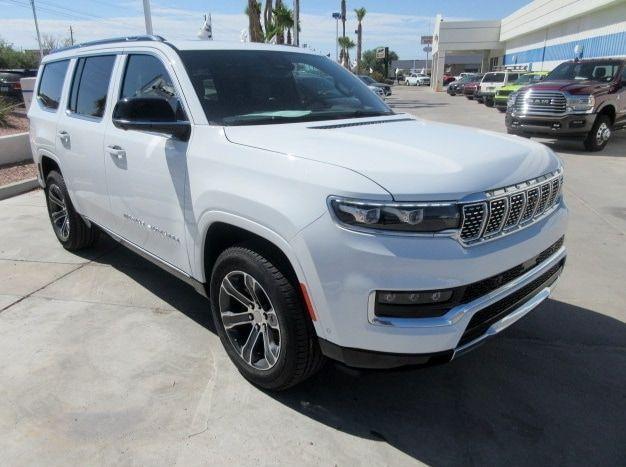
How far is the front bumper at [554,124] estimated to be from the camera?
36.8ft

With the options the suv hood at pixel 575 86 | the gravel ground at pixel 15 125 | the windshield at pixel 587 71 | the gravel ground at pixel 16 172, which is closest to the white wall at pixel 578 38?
the windshield at pixel 587 71

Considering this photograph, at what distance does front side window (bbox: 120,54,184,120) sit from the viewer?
322 centimetres

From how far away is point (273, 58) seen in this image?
3.74 metres

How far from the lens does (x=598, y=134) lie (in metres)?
11.5

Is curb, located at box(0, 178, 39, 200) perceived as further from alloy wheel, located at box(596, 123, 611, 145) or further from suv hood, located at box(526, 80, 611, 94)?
alloy wheel, located at box(596, 123, 611, 145)

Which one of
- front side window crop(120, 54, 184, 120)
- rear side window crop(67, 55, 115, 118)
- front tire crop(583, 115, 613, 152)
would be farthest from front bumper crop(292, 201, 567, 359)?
front tire crop(583, 115, 613, 152)

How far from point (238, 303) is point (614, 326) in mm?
2753

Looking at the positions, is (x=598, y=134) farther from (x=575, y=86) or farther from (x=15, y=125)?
(x=15, y=125)

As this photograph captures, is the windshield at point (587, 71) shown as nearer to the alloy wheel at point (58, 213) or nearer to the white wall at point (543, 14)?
the alloy wheel at point (58, 213)

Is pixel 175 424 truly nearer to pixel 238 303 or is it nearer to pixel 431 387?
pixel 238 303

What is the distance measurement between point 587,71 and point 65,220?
12.1 meters

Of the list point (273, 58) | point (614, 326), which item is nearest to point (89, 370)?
point (273, 58)

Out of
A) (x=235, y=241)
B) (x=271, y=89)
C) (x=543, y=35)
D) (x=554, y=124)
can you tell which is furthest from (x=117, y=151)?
(x=543, y=35)

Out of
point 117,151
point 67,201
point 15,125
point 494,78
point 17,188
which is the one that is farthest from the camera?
point 494,78
